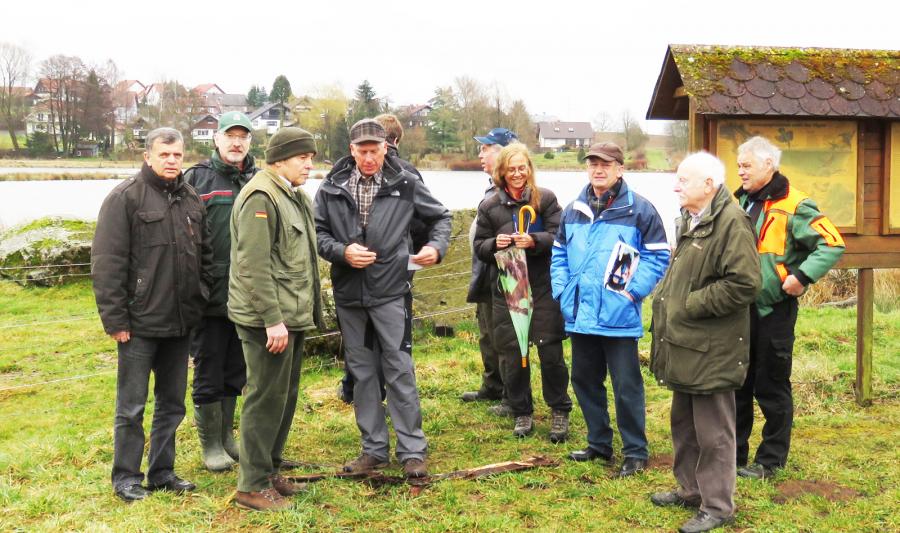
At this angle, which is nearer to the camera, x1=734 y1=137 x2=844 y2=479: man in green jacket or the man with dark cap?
x1=734 y1=137 x2=844 y2=479: man in green jacket

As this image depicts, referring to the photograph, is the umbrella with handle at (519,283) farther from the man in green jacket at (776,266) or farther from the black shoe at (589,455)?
the man in green jacket at (776,266)

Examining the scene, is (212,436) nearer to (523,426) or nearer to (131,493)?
(131,493)

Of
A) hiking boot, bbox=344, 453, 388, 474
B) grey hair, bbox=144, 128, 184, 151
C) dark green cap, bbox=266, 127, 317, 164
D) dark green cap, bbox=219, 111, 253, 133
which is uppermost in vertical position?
dark green cap, bbox=219, 111, 253, 133

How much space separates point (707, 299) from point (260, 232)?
84.4 inches

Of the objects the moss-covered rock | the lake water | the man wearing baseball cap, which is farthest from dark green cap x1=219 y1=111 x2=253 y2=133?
the lake water

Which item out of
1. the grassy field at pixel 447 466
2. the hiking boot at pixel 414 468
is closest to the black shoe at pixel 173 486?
the grassy field at pixel 447 466

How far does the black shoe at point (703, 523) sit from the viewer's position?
3.85 meters

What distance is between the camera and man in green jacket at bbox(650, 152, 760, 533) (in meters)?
3.72

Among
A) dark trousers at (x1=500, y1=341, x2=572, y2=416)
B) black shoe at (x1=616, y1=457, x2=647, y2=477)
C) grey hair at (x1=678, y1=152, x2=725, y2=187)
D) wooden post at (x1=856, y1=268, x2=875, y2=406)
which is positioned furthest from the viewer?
wooden post at (x1=856, y1=268, x2=875, y2=406)

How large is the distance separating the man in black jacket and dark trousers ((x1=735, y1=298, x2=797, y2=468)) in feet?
10.2

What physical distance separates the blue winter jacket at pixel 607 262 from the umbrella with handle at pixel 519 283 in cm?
58

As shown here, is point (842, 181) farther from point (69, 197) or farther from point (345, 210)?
point (69, 197)

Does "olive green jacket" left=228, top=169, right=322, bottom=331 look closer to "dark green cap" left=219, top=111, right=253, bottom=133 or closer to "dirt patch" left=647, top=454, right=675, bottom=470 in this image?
"dark green cap" left=219, top=111, right=253, bottom=133

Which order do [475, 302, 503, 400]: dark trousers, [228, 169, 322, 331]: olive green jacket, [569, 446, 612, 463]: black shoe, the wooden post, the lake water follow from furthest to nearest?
the lake water < [475, 302, 503, 400]: dark trousers < the wooden post < [569, 446, 612, 463]: black shoe < [228, 169, 322, 331]: olive green jacket
